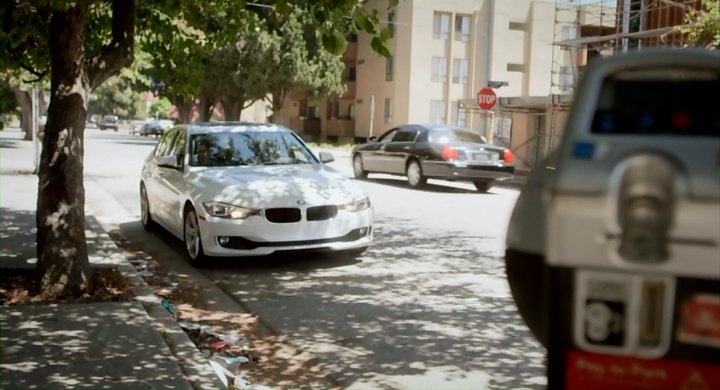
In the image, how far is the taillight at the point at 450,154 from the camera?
17.0 metres

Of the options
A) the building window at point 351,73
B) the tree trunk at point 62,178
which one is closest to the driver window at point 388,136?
the tree trunk at point 62,178

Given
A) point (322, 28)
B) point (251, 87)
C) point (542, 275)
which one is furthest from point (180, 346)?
point (251, 87)

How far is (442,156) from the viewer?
56.4ft

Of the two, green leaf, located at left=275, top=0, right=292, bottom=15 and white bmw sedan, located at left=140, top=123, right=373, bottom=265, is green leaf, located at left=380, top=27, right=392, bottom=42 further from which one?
white bmw sedan, located at left=140, top=123, right=373, bottom=265

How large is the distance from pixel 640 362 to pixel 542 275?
0.56 ft

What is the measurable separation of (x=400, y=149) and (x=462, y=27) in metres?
29.6

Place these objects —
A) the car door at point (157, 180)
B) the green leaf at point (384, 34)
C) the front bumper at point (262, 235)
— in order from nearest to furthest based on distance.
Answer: the green leaf at point (384, 34) → the front bumper at point (262, 235) → the car door at point (157, 180)

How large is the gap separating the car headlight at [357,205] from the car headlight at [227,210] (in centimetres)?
102

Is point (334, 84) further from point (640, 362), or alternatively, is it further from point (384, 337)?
point (640, 362)

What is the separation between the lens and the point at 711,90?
2.83 ft

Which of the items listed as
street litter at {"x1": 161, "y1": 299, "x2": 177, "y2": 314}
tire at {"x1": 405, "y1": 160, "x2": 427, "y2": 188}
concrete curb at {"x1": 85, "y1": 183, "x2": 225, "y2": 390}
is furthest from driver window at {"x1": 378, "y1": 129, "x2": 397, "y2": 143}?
street litter at {"x1": 161, "y1": 299, "x2": 177, "y2": 314}

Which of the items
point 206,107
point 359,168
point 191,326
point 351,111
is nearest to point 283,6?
point 191,326

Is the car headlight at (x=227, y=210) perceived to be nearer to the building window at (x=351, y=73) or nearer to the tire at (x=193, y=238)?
the tire at (x=193, y=238)

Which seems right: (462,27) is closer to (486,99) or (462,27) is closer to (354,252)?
(486,99)
